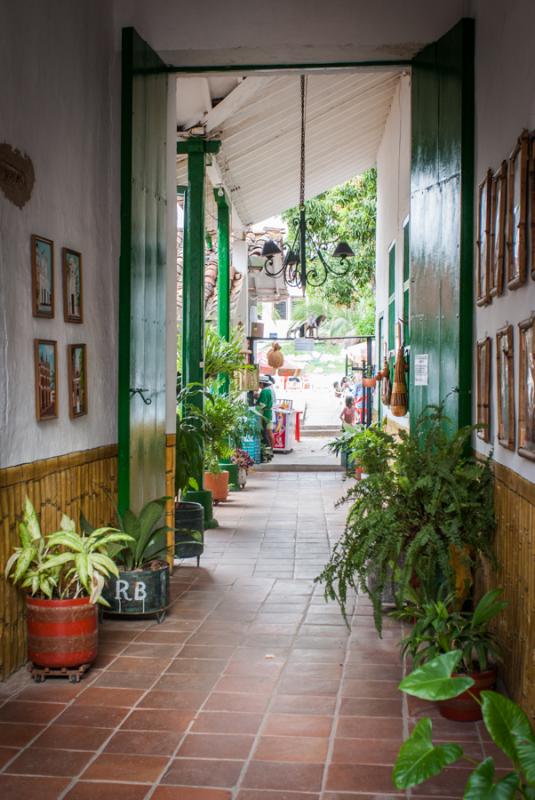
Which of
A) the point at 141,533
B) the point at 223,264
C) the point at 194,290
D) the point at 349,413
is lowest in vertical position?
the point at 141,533

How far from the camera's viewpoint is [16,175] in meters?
4.18

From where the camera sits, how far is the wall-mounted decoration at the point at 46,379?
4438 mm

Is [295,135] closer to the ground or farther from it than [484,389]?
farther from it

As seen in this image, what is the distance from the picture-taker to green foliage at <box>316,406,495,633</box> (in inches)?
166

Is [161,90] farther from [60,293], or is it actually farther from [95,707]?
[95,707]

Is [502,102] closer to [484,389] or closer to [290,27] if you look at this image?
[484,389]

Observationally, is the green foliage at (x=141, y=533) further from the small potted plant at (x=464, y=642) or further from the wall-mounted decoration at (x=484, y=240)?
the wall-mounted decoration at (x=484, y=240)

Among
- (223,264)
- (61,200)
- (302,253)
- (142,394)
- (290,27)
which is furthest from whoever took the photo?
(223,264)

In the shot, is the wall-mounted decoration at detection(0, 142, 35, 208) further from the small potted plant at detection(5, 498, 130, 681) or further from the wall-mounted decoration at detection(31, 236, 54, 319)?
the small potted plant at detection(5, 498, 130, 681)

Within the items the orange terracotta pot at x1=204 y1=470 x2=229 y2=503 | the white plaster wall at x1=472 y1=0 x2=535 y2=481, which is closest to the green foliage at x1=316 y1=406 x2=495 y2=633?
the white plaster wall at x1=472 y1=0 x2=535 y2=481

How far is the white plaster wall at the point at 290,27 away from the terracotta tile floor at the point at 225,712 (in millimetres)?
3369

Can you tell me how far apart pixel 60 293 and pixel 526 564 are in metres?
2.69

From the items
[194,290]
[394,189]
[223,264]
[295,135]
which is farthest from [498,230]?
[223,264]

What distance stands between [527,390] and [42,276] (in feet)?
7.84
